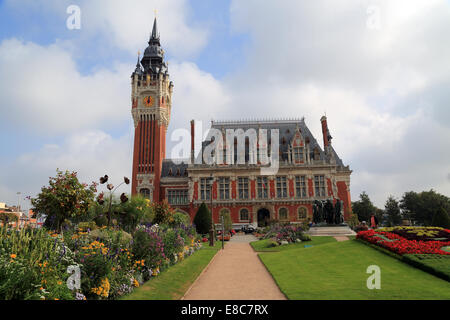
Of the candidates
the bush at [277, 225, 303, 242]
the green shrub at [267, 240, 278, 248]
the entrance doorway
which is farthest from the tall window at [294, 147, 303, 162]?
the green shrub at [267, 240, 278, 248]

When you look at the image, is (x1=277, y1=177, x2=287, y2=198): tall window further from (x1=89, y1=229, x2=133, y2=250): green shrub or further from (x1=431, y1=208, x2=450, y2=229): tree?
(x1=89, y1=229, x2=133, y2=250): green shrub

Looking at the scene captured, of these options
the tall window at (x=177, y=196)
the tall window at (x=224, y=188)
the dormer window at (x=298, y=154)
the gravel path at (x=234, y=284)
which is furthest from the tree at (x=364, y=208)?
the gravel path at (x=234, y=284)

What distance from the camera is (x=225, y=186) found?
49062mm

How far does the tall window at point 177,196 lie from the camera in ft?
166

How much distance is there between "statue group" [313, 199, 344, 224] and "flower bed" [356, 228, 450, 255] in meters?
6.93

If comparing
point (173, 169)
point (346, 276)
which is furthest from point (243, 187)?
point (346, 276)

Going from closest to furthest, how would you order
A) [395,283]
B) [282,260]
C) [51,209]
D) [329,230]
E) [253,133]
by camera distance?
1. [395,283]
2. [282,260]
3. [51,209]
4. [329,230]
5. [253,133]

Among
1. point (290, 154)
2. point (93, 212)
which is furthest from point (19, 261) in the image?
point (290, 154)

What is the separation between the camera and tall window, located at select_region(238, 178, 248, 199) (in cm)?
4881

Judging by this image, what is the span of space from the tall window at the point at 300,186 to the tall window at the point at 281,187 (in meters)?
2.03

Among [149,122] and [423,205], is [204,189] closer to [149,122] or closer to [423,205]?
[149,122]

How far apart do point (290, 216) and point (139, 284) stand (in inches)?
1569

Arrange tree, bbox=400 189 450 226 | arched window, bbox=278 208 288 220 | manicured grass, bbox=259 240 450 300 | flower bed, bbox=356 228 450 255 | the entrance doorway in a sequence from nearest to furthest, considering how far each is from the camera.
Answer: manicured grass, bbox=259 240 450 300, flower bed, bbox=356 228 450 255, arched window, bbox=278 208 288 220, the entrance doorway, tree, bbox=400 189 450 226
